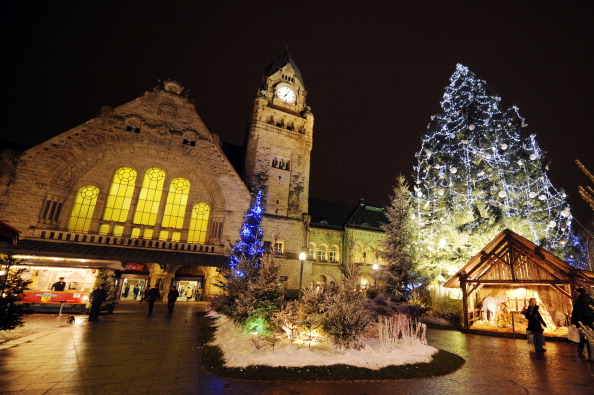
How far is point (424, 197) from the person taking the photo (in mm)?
21922

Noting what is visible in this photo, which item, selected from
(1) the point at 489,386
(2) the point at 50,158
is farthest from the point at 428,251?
(2) the point at 50,158

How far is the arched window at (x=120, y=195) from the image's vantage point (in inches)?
930

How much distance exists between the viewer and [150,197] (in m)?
24.9

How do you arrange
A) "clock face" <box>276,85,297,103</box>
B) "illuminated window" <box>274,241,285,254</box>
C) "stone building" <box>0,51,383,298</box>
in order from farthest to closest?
1. "clock face" <box>276,85,297,103</box>
2. "illuminated window" <box>274,241,285,254</box>
3. "stone building" <box>0,51,383,298</box>

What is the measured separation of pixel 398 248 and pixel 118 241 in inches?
868

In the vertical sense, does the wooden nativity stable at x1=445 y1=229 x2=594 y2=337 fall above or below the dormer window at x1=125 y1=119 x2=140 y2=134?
below

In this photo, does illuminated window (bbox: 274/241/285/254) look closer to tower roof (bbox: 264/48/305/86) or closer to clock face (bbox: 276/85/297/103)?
clock face (bbox: 276/85/297/103)

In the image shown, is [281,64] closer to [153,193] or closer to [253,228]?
[253,228]

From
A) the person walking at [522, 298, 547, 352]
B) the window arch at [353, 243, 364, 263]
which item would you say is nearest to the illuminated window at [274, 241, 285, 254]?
the window arch at [353, 243, 364, 263]

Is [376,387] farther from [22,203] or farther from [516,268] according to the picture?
[22,203]

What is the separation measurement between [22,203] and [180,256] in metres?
12.0

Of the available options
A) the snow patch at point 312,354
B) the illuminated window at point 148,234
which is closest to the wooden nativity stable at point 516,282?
the snow patch at point 312,354

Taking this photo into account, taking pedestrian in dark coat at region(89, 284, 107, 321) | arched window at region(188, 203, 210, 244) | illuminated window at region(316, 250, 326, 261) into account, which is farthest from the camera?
illuminated window at region(316, 250, 326, 261)

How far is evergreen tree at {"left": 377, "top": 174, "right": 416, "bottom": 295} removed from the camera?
58.1 feet
